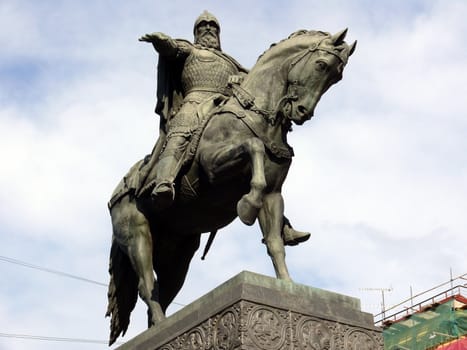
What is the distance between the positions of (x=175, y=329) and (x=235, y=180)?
1.93 metres

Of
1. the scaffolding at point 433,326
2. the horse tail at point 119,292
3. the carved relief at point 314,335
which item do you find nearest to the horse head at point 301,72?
the carved relief at point 314,335

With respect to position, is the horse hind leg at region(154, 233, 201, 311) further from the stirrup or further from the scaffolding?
the scaffolding

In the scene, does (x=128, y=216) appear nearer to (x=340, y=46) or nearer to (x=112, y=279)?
(x=112, y=279)

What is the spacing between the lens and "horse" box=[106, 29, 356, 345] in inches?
487

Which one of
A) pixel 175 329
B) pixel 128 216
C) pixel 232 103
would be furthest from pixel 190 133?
pixel 175 329

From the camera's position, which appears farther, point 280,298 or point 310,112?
point 310,112

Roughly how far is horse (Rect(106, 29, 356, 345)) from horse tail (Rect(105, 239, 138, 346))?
15.8 inches

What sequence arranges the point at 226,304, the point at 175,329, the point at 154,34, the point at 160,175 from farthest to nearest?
the point at 154,34
the point at 160,175
the point at 175,329
the point at 226,304

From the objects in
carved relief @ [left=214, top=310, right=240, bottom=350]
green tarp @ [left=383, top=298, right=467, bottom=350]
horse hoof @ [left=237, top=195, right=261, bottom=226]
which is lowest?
carved relief @ [left=214, top=310, right=240, bottom=350]

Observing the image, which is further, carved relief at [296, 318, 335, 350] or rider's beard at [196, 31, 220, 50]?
rider's beard at [196, 31, 220, 50]

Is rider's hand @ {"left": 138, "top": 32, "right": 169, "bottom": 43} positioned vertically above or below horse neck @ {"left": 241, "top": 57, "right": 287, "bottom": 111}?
above

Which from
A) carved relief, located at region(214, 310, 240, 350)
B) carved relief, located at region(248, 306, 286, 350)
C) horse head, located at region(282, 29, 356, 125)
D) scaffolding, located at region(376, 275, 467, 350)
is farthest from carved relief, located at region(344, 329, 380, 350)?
scaffolding, located at region(376, 275, 467, 350)

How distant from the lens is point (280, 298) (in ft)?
37.4

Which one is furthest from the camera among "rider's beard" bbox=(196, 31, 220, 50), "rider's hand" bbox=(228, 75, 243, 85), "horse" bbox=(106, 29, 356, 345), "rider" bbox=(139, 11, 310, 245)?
"rider's beard" bbox=(196, 31, 220, 50)
